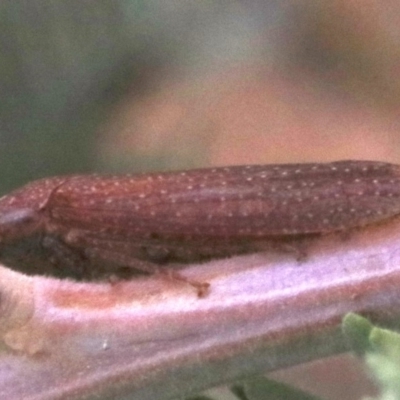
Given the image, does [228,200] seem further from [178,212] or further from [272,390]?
[272,390]

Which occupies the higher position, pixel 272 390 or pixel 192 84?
pixel 272 390

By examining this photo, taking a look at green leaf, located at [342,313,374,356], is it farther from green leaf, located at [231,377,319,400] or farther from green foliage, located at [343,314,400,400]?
green leaf, located at [231,377,319,400]

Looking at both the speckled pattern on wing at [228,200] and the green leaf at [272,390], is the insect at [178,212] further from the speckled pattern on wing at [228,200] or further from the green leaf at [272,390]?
the green leaf at [272,390]

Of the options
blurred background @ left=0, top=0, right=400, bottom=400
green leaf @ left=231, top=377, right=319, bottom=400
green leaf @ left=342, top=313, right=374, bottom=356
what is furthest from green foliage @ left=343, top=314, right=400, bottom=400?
blurred background @ left=0, top=0, right=400, bottom=400

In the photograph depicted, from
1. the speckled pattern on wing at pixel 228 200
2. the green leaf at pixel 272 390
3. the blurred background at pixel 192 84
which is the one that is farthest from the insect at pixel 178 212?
the blurred background at pixel 192 84

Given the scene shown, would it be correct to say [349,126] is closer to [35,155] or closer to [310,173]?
[35,155]

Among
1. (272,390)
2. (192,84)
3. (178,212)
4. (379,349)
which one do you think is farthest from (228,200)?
(192,84)

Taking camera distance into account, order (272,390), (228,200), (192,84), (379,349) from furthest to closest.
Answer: (192,84) → (228,200) → (272,390) → (379,349)
